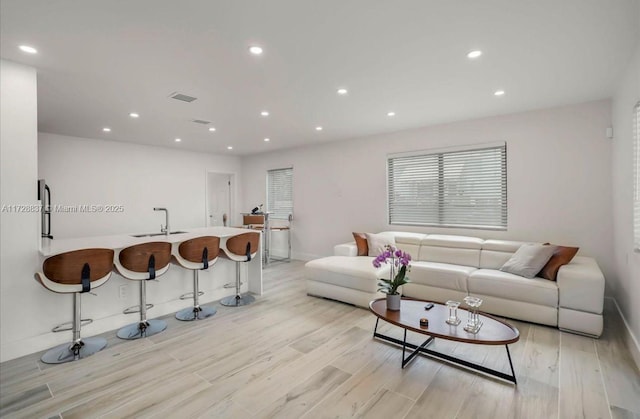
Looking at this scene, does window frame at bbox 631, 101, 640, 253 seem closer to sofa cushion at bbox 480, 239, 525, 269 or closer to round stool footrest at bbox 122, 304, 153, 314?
sofa cushion at bbox 480, 239, 525, 269

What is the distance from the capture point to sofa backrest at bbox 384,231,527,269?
401cm

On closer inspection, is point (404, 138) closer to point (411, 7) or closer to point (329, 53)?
point (329, 53)

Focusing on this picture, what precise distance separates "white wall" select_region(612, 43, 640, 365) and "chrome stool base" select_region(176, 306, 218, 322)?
419cm

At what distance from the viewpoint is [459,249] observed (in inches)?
169

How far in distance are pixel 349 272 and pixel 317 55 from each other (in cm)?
262

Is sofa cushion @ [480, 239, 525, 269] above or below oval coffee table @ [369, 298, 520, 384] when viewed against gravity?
above

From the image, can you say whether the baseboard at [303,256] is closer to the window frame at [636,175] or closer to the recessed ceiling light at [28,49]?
the window frame at [636,175]

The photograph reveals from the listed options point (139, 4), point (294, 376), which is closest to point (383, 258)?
point (294, 376)

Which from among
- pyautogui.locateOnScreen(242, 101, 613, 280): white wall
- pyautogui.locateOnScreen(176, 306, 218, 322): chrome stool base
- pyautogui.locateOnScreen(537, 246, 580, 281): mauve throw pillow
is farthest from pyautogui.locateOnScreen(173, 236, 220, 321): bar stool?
pyautogui.locateOnScreen(537, 246, 580, 281): mauve throw pillow

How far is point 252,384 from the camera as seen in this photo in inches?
89.2

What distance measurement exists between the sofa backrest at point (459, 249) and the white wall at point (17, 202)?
14.8ft

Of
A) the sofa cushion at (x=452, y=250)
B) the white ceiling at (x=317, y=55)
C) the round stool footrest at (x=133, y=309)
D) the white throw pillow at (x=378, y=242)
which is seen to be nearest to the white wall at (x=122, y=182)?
the white ceiling at (x=317, y=55)

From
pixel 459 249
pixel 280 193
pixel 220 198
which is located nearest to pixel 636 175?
pixel 459 249

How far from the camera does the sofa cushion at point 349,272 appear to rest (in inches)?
150
